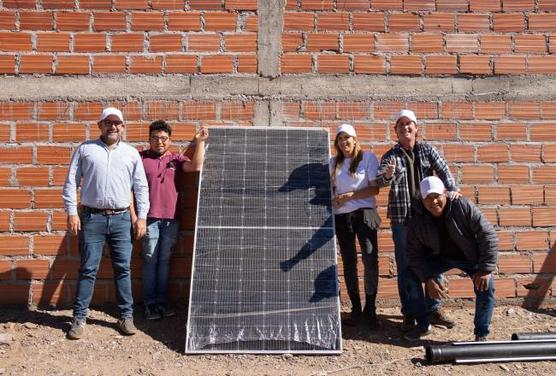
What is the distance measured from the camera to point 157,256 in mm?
5371

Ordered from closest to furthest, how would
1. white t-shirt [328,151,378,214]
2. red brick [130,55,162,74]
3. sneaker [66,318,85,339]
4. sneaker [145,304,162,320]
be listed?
1. sneaker [66,318,85,339]
2. white t-shirt [328,151,378,214]
3. sneaker [145,304,162,320]
4. red brick [130,55,162,74]

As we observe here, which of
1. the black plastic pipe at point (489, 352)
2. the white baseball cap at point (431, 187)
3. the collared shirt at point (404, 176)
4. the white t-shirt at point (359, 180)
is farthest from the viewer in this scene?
the white t-shirt at point (359, 180)

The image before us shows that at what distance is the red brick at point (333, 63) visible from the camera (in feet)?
18.9

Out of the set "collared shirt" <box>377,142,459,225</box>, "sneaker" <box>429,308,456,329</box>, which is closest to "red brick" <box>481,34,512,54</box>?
"collared shirt" <box>377,142,459,225</box>

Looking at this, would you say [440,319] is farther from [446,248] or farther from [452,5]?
[452,5]

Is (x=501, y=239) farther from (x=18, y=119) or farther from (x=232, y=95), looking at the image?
(x=18, y=119)

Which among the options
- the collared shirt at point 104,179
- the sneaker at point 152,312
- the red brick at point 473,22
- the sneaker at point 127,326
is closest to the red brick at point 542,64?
the red brick at point 473,22

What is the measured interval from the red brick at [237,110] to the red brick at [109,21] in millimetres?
1333

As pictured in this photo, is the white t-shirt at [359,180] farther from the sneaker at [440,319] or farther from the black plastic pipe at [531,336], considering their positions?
the black plastic pipe at [531,336]

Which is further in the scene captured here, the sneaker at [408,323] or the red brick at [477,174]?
the red brick at [477,174]

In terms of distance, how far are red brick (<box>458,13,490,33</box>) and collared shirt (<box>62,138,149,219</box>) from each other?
363cm

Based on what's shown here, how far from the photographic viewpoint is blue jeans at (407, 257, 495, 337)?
461 centimetres

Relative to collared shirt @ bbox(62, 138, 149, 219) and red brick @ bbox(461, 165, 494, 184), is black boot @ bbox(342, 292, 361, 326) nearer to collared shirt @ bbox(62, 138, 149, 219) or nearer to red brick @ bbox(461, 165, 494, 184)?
red brick @ bbox(461, 165, 494, 184)

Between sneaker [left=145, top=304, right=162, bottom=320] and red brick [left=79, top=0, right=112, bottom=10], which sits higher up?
red brick [left=79, top=0, right=112, bottom=10]
